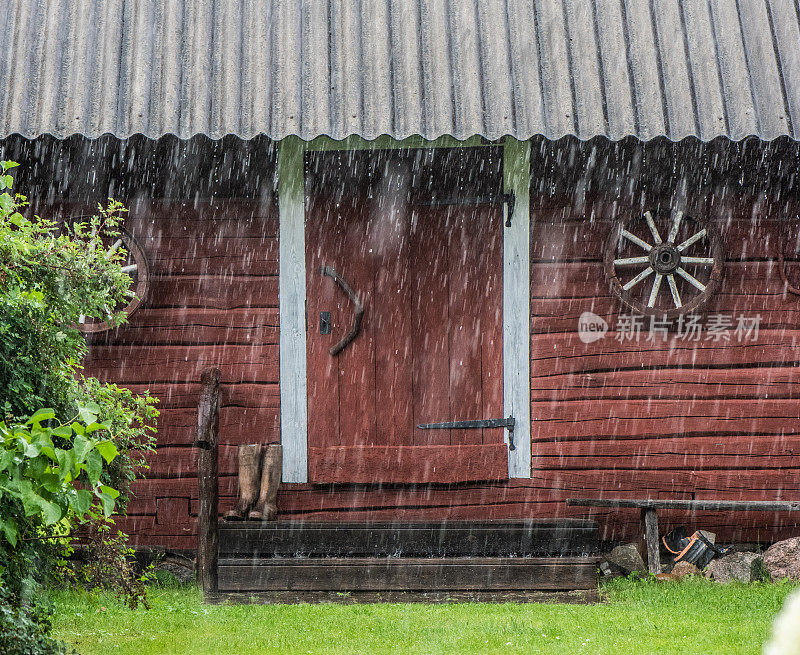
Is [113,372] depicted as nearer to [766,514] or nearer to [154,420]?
[154,420]

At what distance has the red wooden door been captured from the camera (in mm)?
6684

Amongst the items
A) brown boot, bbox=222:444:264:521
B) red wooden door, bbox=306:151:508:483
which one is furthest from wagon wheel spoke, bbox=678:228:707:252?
brown boot, bbox=222:444:264:521

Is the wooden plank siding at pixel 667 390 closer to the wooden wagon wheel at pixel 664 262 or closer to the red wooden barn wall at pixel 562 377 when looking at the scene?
the red wooden barn wall at pixel 562 377

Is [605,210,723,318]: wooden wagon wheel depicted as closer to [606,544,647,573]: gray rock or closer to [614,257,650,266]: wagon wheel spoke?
[614,257,650,266]: wagon wheel spoke

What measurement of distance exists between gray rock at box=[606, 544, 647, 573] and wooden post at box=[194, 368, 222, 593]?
2.78 meters

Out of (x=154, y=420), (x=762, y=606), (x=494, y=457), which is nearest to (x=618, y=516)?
(x=494, y=457)

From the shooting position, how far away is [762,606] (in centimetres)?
536

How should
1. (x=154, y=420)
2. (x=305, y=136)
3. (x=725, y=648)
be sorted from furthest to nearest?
(x=154, y=420) → (x=305, y=136) → (x=725, y=648)

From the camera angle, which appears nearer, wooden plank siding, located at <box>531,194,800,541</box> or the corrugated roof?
the corrugated roof

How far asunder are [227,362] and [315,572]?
5.89 ft

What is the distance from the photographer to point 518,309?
21.8ft

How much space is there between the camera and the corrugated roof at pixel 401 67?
5.93 metres

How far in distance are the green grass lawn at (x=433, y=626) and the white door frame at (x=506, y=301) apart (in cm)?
148

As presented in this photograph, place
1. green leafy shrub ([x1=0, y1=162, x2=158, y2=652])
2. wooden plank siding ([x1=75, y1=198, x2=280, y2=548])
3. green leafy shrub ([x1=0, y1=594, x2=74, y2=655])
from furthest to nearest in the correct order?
wooden plank siding ([x1=75, y1=198, x2=280, y2=548]) < green leafy shrub ([x1=0, y1=594, x2=74, y2=655]) < green leafy shrub ([x1=0, y1=162, x2=158, y2=652])
